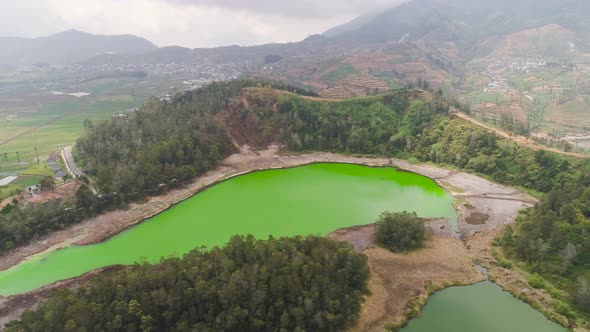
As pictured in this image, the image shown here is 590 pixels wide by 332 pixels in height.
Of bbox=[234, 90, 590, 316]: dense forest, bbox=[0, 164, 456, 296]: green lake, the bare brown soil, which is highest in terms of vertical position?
bbox=[234, 90, 590, 316]: dense forest

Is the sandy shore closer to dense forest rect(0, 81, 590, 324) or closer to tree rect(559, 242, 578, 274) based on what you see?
dense forest rect(0, 81, 590, 324)

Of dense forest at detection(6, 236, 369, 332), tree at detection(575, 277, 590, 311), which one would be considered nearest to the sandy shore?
dense forest at detection(6, 236, 369, 332)

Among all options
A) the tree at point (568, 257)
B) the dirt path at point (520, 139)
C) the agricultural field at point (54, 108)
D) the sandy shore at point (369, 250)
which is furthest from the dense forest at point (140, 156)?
the tree at point (568, 257)

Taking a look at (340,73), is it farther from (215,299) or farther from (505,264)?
(215,299)

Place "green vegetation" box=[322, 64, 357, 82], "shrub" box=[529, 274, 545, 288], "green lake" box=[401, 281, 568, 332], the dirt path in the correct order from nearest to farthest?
1. "green lake" box=[401, 281, 568, 332]
2. "shrub" box=[529, 274, 545, 288]
3. the dirt path
4. "green vegetation" box=[322, 64, 357, 82]

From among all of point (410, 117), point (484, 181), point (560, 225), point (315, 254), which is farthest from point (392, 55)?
point (315, 254)

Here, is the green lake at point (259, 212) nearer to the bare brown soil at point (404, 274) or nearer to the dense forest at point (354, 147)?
Answer: the bare brown soil at point (404, 274)
